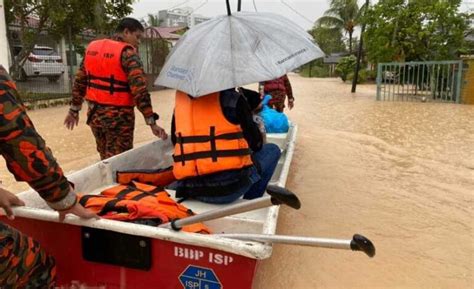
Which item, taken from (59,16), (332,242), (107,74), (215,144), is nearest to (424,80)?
(59,16)

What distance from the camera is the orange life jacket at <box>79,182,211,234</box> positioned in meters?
2.40

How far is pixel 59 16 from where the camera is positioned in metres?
11.0

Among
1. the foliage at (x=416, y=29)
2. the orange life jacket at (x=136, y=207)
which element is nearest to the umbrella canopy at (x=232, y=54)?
the orange life jacket at (x=136, y=207)

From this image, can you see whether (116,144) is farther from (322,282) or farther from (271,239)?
(271,239)

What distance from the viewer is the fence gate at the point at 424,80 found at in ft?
49.6

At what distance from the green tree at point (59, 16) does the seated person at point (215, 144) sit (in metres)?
9.71

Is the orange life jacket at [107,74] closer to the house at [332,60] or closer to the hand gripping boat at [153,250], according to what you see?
the hand gripping boat at [153,250]

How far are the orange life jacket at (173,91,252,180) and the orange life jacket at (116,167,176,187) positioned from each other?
0.65 metres

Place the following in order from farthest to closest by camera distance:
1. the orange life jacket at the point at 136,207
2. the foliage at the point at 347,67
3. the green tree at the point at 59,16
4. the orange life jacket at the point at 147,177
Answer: the foliage at the point at 347,67, the green tree at the point at 59,16, the orange life jacket at the point at 147,177, the orange life jacket at the point at 136,207

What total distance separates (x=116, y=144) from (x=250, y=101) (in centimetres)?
157

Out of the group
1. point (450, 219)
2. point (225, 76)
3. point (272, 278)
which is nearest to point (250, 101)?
point (225, 76)

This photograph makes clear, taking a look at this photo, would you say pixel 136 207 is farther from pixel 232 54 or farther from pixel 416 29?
pixel 416 29

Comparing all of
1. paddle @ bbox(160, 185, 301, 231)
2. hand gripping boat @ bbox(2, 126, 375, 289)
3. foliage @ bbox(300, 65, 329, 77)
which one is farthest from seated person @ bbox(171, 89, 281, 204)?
foliage @ bbox(300, 65, 329, 77)

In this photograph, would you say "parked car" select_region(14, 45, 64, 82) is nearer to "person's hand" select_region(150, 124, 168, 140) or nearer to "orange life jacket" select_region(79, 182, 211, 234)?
"person's hand" select_region(150, 124, 168, 140)
